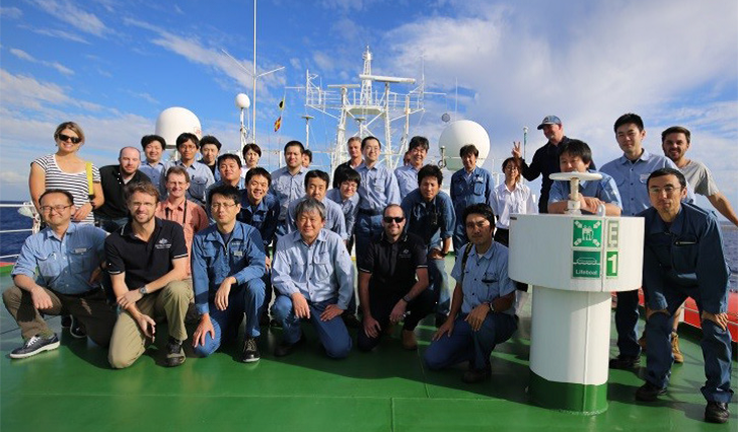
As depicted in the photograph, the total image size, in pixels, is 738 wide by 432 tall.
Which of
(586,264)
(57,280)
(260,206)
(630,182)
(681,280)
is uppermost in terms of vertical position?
(630,182)

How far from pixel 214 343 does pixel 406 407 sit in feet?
5.50

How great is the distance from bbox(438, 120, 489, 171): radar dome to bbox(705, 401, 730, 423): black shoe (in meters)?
11.9

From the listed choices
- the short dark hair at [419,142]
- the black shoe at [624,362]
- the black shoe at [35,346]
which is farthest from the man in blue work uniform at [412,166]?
the black shoe at [35,346]

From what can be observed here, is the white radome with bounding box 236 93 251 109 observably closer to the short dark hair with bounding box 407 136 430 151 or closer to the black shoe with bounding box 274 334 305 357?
the short dark hair with bounding box 407 136 430 151

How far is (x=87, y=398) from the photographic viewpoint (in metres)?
2.58

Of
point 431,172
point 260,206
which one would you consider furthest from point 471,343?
point 260,206

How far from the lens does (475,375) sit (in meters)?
2.92

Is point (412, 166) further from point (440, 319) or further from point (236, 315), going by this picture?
point (236, 315)

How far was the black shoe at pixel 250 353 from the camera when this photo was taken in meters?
3.21

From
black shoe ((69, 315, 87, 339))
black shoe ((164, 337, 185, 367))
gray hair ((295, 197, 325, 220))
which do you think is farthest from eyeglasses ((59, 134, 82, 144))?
gray hair ((295, 197, 325, 220))

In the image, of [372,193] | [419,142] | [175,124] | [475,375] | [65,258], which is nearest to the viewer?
[475,375]

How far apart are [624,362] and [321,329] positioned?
2.38 m

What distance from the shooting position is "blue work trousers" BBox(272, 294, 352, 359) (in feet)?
10.8

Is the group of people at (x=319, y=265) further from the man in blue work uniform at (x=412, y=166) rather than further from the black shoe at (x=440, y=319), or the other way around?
the man in blue work uniform at (x=412, y=166)
